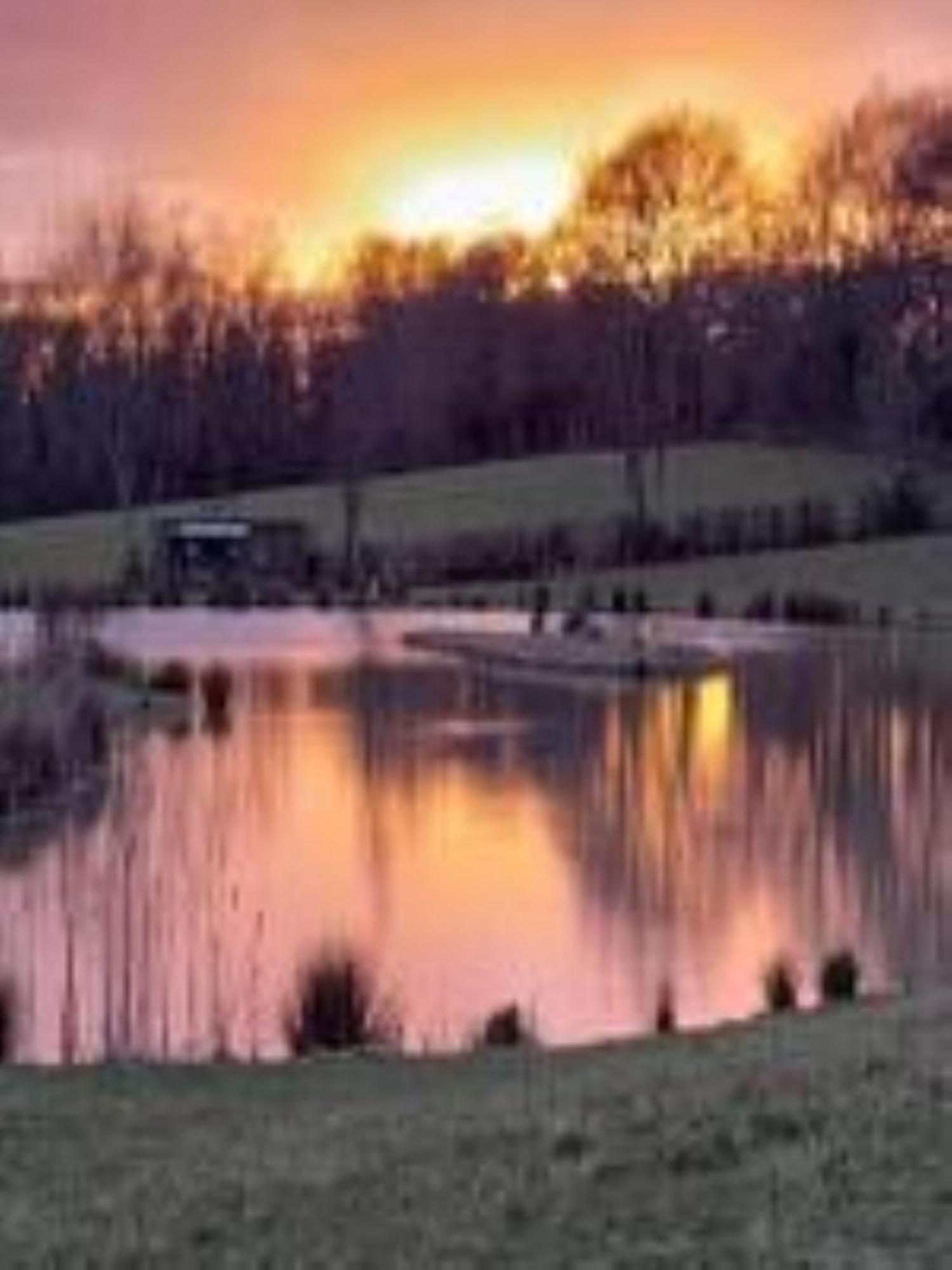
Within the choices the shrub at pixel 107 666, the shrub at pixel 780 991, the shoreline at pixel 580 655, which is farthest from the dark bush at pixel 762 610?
the shrub at pixel 780 991

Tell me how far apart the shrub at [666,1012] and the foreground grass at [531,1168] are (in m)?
3.73

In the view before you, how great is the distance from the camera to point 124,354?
4520 inches

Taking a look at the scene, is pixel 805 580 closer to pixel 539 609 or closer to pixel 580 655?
pixel 539 609

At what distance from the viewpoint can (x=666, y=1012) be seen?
60.7 ft

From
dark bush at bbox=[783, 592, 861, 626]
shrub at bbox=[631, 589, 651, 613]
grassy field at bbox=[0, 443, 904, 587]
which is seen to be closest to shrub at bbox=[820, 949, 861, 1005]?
dark bush at bbox=[783, 592, 861, 626]

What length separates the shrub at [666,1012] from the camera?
17.7m

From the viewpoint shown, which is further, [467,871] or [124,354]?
[124,354]

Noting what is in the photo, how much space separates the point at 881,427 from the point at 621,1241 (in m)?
84.4

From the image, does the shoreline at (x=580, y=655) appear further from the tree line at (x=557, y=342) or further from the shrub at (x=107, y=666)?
the tree line at (x=557, y=342)

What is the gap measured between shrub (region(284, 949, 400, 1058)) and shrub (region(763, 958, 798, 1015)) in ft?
7.23

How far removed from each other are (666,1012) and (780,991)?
685 mm

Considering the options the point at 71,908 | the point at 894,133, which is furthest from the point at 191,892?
the point at 894,133

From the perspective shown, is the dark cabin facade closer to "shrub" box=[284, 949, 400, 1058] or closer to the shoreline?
the shoreline

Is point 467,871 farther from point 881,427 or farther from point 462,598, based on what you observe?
point 881,427
